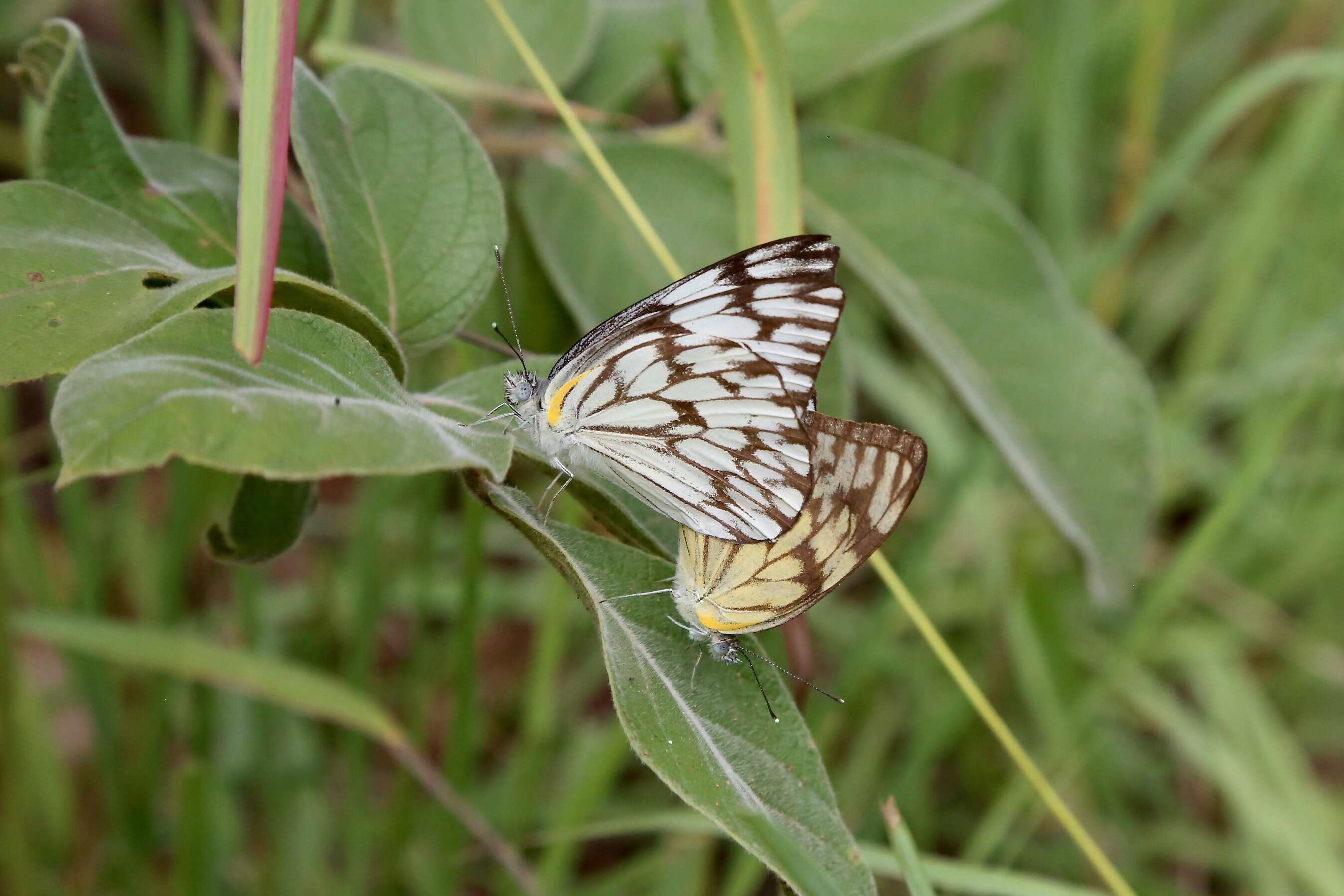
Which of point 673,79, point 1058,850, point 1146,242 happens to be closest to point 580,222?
point 673,79

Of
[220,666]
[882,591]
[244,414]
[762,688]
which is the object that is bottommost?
[882,591]

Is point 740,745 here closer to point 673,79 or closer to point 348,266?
point 348,266

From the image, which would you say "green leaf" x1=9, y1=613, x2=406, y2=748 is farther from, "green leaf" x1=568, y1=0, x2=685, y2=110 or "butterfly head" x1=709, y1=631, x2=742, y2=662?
"green leaf" x1=568, y1=0, x2=685, y2=110

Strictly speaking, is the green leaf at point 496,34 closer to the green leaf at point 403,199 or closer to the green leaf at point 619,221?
the green leaf at point 619,221

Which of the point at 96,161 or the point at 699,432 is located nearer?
the point at 96,161

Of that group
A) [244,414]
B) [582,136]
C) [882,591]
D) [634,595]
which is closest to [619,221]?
[582,136]

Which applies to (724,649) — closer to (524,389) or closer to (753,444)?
(753,444)
